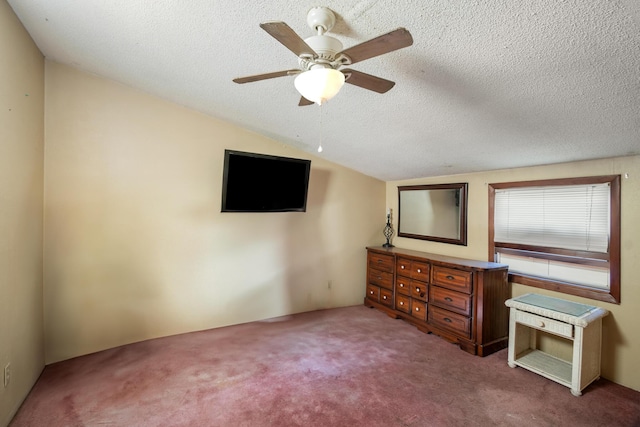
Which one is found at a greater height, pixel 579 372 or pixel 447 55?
pixel 447 55

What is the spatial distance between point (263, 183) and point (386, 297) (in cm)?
224

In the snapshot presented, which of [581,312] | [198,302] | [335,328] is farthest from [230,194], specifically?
[581,312]

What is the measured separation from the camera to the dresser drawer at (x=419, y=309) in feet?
11.4

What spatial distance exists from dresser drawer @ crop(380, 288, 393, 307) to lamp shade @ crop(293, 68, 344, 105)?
319 centimetres

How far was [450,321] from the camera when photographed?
3.19m

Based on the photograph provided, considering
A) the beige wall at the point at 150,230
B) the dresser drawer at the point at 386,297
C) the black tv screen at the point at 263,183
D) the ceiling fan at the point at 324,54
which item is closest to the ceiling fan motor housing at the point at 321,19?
the ceiling fan at the point at 324,54

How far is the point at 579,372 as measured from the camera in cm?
229

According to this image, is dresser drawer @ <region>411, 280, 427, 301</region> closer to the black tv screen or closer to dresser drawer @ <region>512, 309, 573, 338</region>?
dresser drawer @ <region>512, 309, 573, 338</region>

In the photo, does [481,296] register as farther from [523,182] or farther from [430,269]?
[523,182]

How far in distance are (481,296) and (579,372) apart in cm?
85

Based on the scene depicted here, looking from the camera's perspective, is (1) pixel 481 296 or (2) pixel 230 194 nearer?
(1) pixel 481 296

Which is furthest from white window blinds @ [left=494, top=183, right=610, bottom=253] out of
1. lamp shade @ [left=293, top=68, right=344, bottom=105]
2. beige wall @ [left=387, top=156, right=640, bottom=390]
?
lamp shade @ [left=293, top=68, right=344, bottom=105]

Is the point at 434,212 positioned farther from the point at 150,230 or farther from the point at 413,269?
the point at 150,230

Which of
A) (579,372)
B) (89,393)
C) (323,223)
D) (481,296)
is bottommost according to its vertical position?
(89,393)
